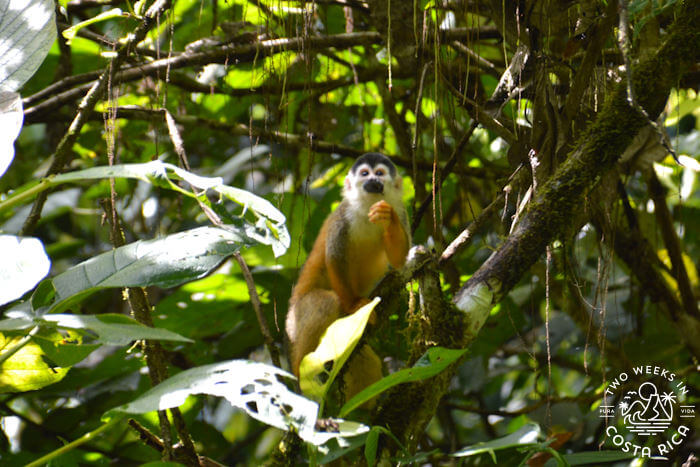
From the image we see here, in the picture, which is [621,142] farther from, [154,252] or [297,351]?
[297,351]

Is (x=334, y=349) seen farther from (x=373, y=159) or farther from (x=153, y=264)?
(x=373, y=159)

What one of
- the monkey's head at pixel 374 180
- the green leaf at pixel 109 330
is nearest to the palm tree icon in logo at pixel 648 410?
the monkey's head at pixel 374 180

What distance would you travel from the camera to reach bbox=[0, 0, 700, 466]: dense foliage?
157 cm

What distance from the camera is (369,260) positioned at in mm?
5398

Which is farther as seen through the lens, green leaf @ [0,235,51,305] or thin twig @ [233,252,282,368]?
thin twig @ [233,252,282,368]

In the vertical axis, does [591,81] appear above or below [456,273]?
above

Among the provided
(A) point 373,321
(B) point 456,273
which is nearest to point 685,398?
(B) point 456,273

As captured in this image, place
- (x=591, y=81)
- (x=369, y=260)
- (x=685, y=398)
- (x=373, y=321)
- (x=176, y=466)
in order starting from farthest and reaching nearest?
(x=369, y=260), (x=685, y=398), (x=373, y=321), (x=591, y=81), (x=176, y=466)

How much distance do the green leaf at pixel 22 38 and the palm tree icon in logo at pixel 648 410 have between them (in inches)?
121

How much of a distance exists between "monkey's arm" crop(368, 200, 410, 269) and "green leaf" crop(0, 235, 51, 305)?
3.23 metres

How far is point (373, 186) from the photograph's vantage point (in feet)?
15.5

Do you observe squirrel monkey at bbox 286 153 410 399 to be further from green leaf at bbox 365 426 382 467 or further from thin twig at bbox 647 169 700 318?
green leaf at bbox 365 426 382 467

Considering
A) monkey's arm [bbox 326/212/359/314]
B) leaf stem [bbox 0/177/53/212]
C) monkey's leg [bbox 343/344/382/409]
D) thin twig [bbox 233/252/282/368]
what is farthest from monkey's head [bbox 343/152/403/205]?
leaf stem [bbox 0/177/53/212]

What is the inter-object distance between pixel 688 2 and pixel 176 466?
8.52 ft
